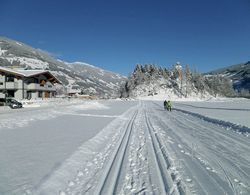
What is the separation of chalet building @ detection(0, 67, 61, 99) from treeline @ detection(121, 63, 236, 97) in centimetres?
9230

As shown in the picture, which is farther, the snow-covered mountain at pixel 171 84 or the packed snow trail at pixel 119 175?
the snow-covered mountain at pixel 171 84

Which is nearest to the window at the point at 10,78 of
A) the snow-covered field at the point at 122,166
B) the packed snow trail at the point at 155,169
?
the snow-covered field at the point at 122,166

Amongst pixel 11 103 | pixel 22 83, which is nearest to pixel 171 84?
pixel 22 83

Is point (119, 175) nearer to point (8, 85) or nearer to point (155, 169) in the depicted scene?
point (155, 169)

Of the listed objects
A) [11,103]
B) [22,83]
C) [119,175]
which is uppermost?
[22,83]

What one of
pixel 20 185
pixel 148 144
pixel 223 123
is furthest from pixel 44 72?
pixel 20 185

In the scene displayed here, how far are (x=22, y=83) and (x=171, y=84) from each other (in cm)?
10765

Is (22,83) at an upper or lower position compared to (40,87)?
upper

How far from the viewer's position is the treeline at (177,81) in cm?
15262

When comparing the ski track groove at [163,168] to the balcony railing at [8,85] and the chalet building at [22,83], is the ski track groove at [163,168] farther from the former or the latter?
the chalet building at [22,83]

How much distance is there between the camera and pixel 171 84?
15300 cm

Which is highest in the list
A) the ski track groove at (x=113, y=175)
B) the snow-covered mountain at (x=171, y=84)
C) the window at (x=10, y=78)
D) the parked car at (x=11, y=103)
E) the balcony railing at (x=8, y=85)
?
the snow-covered mountain at (x=171, y=84)

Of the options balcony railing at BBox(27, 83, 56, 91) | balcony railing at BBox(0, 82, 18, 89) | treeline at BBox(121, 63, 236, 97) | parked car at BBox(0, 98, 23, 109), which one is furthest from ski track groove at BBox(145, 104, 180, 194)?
treeline at BBox(121, 63, 236, 97)

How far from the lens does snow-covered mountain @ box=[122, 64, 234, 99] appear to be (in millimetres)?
150000
